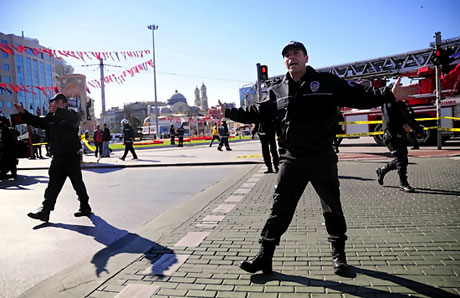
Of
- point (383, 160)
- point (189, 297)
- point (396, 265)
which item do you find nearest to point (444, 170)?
point (383, 160)

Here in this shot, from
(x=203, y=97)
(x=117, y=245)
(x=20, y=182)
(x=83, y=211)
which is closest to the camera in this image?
(x=117, y=245)

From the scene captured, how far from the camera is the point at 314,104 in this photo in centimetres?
308

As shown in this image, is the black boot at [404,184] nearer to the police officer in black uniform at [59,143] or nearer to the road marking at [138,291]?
the road marking at [138,291]

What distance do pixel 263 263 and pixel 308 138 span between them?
3.48 ft

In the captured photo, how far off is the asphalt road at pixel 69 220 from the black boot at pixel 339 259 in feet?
7.83

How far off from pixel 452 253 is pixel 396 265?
0.62 m

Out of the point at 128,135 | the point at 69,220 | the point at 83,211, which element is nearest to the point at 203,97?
the point at 128,135

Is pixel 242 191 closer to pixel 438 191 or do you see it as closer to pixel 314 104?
pixel 438 191

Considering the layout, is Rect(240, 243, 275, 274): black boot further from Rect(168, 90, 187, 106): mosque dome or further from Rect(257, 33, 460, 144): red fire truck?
Rect(168, 90, 187, 106): mosque dome

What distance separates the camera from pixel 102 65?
2788 cm

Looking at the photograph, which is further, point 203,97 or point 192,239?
point 203,97

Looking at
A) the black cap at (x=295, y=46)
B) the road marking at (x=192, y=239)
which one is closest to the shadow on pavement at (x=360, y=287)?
the road marking at (x=192, y=239)

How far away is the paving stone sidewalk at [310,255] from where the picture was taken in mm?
2832

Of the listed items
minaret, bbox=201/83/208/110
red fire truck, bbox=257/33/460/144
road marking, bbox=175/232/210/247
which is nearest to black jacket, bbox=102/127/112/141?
red fire truck, bbox=257/33/460/144
